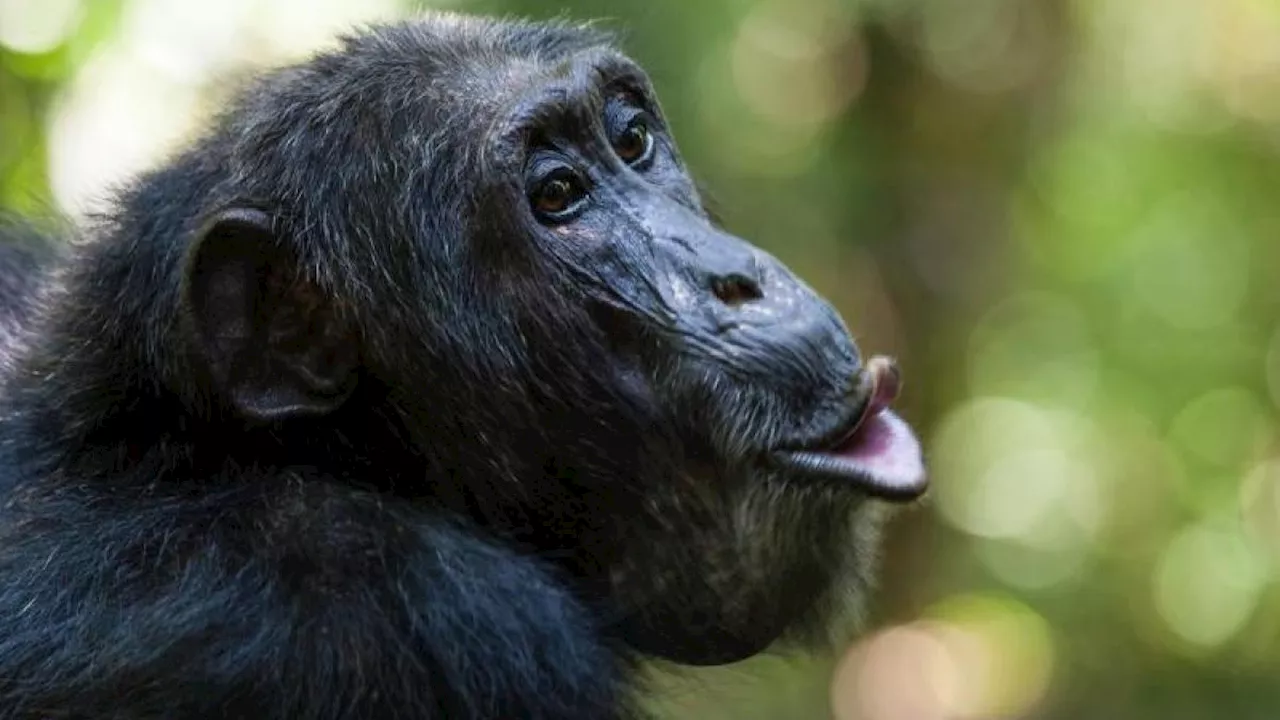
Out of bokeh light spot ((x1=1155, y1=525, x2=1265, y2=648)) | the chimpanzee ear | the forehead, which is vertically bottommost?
bokeh light spot ((x1=1155, y1=525, x2=1265, y2=648))

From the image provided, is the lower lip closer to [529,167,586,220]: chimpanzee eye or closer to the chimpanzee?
the chimpanzee

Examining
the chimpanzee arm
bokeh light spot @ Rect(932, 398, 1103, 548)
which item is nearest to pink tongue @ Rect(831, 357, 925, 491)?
the chimpanzee arm

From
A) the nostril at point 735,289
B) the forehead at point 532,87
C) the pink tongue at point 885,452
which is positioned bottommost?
the pink tongue at point 885,452

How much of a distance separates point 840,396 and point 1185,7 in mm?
5577

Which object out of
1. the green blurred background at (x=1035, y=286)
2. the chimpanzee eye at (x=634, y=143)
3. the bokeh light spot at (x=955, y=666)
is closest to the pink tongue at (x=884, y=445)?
the chimpanzee eye at (x=634, y=143)

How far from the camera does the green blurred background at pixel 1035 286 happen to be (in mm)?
6445

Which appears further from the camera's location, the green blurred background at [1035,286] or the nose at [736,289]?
the green blurred background at [1035,286]

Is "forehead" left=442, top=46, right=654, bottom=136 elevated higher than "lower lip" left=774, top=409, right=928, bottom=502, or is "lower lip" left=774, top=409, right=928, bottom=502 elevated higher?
"forehead" left=442, top=46, right=654, bottom=136

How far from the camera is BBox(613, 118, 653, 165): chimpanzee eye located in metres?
3.05

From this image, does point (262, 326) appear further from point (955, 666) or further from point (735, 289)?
point (955, 666)

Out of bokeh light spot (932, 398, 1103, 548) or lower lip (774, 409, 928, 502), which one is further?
bokeh light spot (932, 398, 1103, 548)

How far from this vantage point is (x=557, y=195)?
283 centimetres

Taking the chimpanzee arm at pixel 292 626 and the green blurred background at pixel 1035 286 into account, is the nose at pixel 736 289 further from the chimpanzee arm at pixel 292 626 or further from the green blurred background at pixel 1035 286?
the green blurred background at pixel 1035 286

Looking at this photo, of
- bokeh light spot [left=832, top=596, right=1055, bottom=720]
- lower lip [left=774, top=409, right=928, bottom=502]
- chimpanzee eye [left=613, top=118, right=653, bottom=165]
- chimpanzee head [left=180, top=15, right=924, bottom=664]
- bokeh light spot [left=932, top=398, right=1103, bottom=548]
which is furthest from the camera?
bokeh light spot [left=932, top=398, right=1103, bottom=548]
